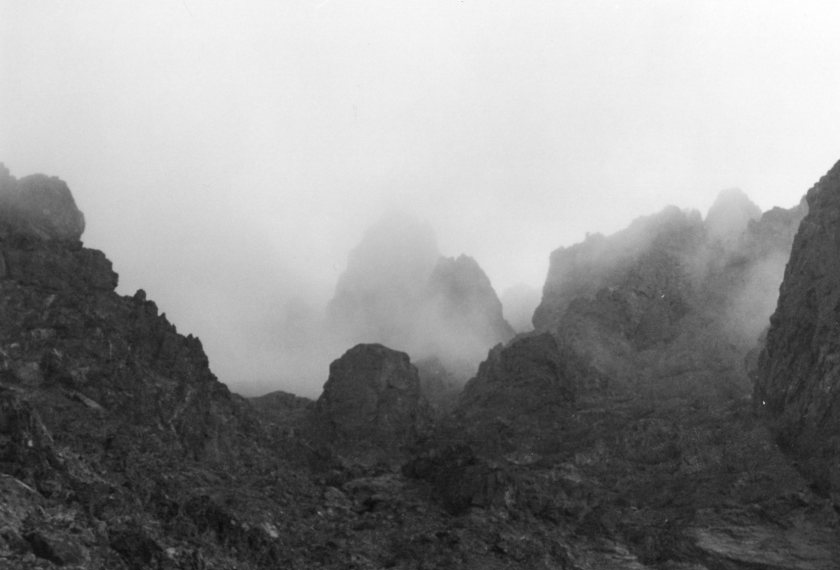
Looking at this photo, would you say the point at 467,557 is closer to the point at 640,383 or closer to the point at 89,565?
the point at 89,565

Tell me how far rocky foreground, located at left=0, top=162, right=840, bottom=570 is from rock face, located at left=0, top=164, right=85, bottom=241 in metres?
0.31

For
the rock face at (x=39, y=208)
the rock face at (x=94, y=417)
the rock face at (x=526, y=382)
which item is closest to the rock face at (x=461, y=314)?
the rock face at (x=526, y=382)

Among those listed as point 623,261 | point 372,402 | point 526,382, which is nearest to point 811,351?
point 526,382

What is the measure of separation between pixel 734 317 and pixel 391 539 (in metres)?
65.3

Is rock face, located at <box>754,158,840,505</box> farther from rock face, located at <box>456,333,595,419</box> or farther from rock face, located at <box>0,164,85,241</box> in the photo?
rock face, located at <box>0,164,85,241</box>

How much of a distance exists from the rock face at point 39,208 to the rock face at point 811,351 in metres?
61.2

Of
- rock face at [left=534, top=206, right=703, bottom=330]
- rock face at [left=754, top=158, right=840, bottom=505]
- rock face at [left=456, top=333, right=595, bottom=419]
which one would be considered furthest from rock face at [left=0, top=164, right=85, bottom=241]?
rock face at [left=534, top=206, right=703, bottom=330]

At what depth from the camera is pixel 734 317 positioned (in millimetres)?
117438

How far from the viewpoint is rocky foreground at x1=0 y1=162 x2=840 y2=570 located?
54.1 meters

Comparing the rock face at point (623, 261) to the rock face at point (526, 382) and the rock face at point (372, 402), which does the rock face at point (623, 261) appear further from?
the rock face at point (372, 402)

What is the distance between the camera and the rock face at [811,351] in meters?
76.3

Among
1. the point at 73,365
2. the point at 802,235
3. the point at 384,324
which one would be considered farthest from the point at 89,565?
the point at 384,324

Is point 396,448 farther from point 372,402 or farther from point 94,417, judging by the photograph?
point 94,417

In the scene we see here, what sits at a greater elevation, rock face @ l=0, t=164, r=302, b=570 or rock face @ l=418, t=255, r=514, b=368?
rock face @ l=418, t=255, r=514, b=368
